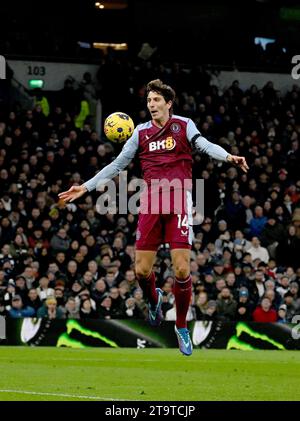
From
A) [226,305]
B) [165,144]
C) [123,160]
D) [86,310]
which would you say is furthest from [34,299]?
[165,144]

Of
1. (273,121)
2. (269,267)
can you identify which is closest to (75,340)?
(269,267)

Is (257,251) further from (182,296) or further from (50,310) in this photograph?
(182,296)

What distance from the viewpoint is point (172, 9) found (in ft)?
127

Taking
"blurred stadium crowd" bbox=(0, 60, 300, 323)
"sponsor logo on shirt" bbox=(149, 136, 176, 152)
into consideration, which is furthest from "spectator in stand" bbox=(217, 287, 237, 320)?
"sponsor logo on shirt" bbox=(149, 136, 176, 152)

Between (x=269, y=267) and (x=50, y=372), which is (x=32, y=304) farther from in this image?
(x=50, y=372)

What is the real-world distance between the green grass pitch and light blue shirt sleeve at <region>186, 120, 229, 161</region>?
254 centimetres

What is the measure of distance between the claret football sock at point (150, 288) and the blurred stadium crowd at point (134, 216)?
28.5 feet

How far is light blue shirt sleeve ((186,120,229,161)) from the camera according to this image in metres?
12.3

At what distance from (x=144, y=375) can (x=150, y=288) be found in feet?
5.28

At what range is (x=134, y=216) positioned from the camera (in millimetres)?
26438

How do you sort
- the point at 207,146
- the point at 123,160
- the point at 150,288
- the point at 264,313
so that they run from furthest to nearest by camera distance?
Answer: the point at 264,313 → the point at 150,288 → the point at 123,160 → the point at 207,146

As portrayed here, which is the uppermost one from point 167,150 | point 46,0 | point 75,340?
point 46,0

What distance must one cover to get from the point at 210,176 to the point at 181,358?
10791 millimetres

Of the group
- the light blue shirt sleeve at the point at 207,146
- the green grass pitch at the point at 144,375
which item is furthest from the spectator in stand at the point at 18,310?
the light blue shirt sleeve at the point at 207,146
